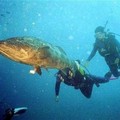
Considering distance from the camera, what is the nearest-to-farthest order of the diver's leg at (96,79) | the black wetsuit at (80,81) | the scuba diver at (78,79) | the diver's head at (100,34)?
the scuba diver at (78,79), the black wetsuit at (80,81), the diver's leg at (96,79), the diver's head at (100,34)

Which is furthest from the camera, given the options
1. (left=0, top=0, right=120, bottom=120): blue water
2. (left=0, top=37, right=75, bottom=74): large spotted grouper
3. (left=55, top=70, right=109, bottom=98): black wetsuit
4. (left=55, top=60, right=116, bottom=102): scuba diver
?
(left=0, top=0, right=120, bottom=120): blue water

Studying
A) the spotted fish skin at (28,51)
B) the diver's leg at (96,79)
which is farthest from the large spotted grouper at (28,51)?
the diver's leg at (96,79)

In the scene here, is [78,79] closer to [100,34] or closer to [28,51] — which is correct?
[100,34]

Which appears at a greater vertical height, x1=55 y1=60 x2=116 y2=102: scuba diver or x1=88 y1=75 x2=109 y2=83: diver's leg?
x1=55 y1=60 x2=116 y2=102: scuba diver

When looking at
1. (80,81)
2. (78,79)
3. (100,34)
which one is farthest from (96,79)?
(100,34)

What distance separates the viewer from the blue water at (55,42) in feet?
147

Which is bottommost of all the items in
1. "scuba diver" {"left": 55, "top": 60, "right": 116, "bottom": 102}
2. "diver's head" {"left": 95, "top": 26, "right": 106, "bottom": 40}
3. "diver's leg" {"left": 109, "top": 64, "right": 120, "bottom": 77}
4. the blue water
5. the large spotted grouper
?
the blue water

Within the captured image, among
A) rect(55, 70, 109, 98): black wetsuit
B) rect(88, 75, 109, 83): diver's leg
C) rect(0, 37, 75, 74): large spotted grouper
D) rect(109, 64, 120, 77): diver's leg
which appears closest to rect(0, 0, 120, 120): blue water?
rect(109, 64, 120, 77): diver's leg

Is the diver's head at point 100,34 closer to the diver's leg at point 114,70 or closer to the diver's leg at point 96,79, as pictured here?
the diver's leg at point 114,70

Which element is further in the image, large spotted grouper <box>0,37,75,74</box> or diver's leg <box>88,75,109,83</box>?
A: diver's leg <box>88,75,109,83</box>

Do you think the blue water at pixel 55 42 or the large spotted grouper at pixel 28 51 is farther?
the blue water at pixel 55 42

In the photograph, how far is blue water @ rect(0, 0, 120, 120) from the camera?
44750 mm

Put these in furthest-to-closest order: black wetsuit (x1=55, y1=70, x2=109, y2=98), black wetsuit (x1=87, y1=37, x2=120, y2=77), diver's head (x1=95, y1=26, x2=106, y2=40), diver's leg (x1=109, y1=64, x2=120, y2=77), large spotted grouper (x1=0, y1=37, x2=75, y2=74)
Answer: diver's leg (x1=109, y1=64, x2=120, y2=77)
diver's head (x1=95, y1=26, x2=106, y2=40)
black wetsuit (x1=87, y1=37, x2=120, y2=77)
black wetsuit (x1=55, y1=70, x2=109, y2=98)
large spotted grouper (x1=0, y1=37, x2=75, y2=74)

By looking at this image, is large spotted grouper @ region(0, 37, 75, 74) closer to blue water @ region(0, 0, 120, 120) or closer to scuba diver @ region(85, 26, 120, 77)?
scuba diver @ region(85, 26, 120, 77)
